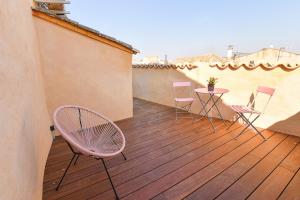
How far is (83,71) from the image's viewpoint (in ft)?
10.8

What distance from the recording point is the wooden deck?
178 cm

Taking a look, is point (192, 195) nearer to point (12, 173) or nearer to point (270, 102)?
point (12, 173)

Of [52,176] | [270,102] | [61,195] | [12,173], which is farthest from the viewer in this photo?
[270,102]

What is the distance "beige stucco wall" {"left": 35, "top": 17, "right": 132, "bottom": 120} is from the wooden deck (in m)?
0.87

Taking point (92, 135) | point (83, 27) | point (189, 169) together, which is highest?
point (83, 27)

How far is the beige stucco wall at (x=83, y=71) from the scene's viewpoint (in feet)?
9.45

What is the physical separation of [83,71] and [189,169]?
2.58 metres

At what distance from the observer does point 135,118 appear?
4215 mm

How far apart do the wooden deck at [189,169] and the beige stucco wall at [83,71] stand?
2.85 ft

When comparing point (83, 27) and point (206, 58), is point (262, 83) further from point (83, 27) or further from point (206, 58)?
point (206, 58)

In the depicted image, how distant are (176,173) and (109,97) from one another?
7.48 ft

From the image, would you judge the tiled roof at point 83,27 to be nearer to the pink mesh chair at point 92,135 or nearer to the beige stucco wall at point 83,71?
the beige stucco wall at point 83,71

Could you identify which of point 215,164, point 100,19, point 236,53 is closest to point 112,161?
point 215,164

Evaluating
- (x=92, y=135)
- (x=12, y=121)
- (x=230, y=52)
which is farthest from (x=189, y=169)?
(x=230, y=52)
